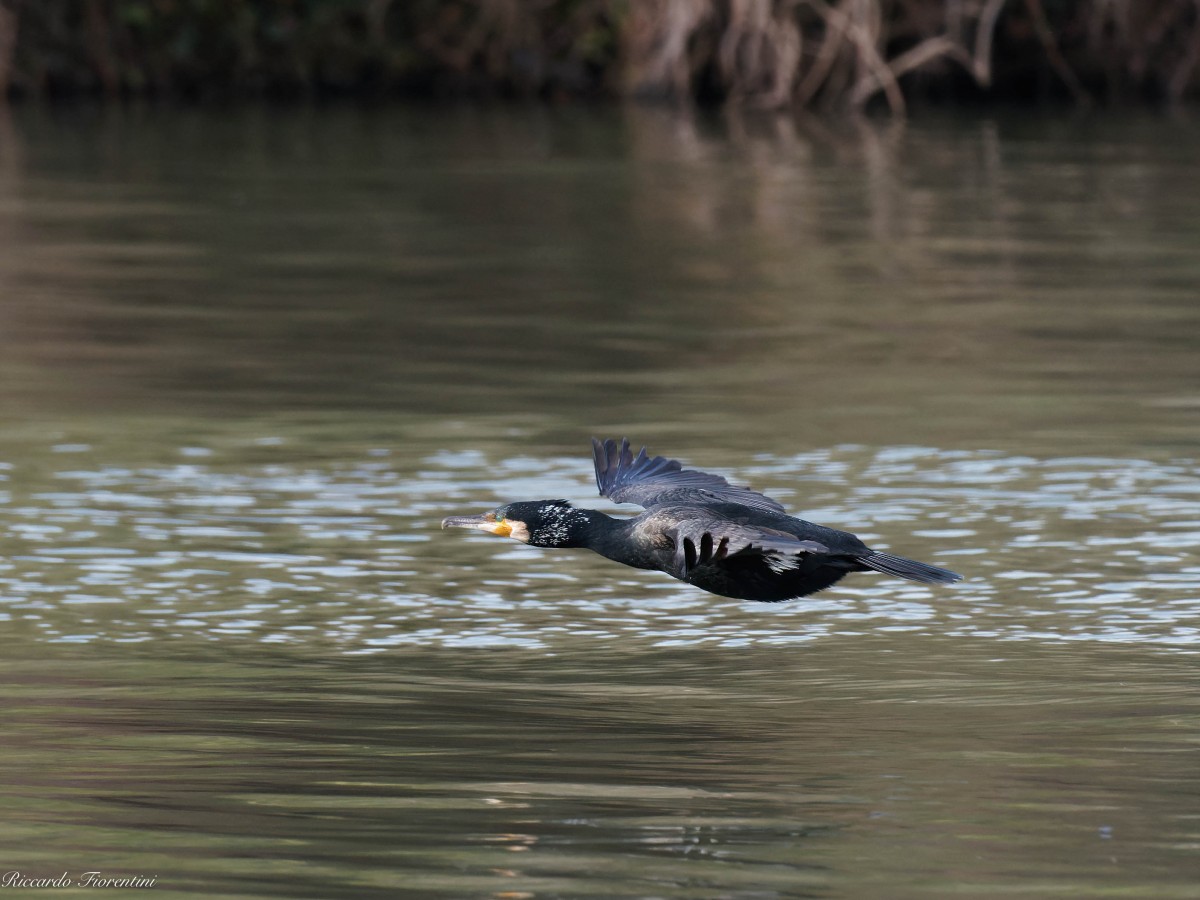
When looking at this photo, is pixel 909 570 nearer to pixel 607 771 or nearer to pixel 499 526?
pixel 607 771

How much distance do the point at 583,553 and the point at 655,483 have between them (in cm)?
127

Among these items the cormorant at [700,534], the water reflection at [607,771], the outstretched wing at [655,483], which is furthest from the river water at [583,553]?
the outstretched wing at [655,483]

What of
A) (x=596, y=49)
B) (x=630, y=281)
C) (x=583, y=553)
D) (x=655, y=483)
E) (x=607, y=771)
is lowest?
(x=596, y=49)

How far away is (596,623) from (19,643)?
4.95 ft

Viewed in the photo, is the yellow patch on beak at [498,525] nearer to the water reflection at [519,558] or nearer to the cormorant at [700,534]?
the cormorant at [700,534]

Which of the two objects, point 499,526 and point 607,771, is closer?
point 607,771

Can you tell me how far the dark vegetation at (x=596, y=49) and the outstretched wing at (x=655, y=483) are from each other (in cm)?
1929

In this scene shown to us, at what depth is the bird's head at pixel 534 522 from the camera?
6539mm

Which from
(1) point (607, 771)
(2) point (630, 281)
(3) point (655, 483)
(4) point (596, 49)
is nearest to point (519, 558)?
(3) point (655, 483)

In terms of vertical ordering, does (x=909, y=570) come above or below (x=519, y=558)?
above

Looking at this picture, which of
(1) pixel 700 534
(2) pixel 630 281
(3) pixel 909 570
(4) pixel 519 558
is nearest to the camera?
(1) pixel 700 534

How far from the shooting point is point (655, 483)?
22.1 ft

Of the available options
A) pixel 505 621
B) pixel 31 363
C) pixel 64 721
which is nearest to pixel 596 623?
pixel 505 621

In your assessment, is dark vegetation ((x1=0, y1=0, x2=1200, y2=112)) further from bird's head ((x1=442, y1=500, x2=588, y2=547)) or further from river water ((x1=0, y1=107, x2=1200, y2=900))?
bird's head ((x1=442, y1=500, x2=588, y2=547))
